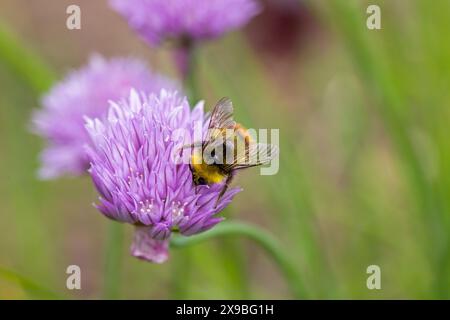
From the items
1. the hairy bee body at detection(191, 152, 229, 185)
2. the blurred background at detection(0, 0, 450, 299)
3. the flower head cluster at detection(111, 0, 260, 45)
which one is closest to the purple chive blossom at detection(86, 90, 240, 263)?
the hairy bee body at detection(191, 152, 229, 185)

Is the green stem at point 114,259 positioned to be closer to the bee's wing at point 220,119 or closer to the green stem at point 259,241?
the green stem at point 259,241

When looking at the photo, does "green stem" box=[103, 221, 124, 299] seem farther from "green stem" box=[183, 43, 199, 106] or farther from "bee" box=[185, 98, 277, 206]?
"bee" box=[185, 98, 277, 206]

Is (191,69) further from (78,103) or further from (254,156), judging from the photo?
(254,156)

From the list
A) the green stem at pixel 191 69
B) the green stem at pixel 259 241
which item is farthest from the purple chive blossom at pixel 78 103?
the green stem at pixel 259 241

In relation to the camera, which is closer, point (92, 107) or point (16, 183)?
point (92, 107)

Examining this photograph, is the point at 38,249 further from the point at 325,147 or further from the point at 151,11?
the point at 325,147
